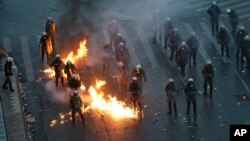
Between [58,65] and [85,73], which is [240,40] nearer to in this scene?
[85,73]

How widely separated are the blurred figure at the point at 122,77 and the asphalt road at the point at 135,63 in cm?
42

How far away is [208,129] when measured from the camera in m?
27.2

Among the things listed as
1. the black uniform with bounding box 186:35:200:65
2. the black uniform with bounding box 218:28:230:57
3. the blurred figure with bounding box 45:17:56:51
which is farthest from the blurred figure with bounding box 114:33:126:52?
the black uniform with bounding box 218:28:230:57

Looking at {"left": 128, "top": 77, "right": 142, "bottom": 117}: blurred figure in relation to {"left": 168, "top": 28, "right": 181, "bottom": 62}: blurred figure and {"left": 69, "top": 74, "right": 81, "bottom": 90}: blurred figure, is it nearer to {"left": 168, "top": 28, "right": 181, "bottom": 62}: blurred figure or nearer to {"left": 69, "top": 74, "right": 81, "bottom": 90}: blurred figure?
{"left": 69, "top": 74, "right": 81, "bottom": 90}: blurred figure

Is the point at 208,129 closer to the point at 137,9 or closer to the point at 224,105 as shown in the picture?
the point at 224,105

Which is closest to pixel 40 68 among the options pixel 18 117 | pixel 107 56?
pixel 107 56

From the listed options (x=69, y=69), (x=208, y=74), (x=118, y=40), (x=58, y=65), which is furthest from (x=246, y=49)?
(x=58, y=65)

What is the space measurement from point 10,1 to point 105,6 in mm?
5169

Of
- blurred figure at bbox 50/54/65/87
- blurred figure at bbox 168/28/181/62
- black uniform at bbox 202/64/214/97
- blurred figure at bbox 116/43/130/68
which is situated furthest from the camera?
blurred figure at bbox 168/28/181/62

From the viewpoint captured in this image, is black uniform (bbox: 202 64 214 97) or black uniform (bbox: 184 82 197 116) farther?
black uniform (bbox: 202 64 214 97)

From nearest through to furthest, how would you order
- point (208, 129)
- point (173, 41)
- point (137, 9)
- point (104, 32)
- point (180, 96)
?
point (208, 129) → point (180, 96) → point (173, 41) → point (104, 32) → point (137, 9)

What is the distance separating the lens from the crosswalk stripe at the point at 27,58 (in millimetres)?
31492

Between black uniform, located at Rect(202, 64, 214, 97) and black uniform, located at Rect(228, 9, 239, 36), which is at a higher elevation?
black uniform, located at Rect(228, 9, 239, 36)

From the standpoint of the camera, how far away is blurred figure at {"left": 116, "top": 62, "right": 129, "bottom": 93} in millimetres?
29234
